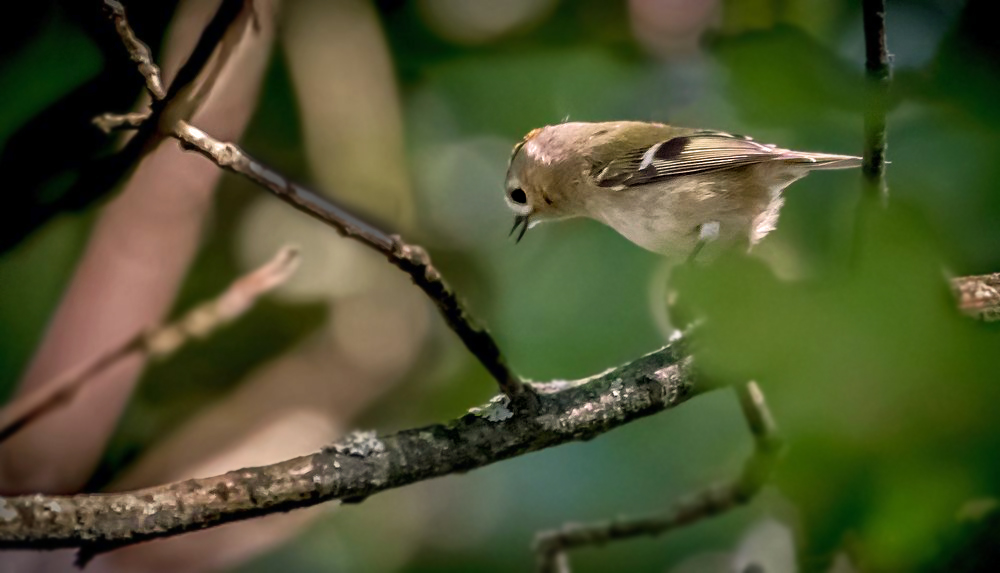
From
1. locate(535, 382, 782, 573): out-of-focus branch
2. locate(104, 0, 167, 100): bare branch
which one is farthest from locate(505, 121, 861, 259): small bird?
locate(104, 0, 167, 100): bare branch

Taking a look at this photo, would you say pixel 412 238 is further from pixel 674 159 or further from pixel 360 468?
pixel 360 468

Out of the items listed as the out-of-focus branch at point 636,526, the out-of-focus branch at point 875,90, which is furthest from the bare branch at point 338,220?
the out-of-focus branch at point 636,526

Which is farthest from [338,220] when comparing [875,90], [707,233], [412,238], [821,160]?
[412,238]

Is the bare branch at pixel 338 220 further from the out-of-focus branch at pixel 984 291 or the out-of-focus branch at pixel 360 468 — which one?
the out-of-focus branch at pixel 984 291

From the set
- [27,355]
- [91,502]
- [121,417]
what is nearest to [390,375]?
[121,417]

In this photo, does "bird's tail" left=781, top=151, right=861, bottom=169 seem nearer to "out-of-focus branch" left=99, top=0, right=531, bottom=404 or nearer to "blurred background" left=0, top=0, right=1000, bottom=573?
"blurred background" left=0, top=0, right=1000, bottom=573
